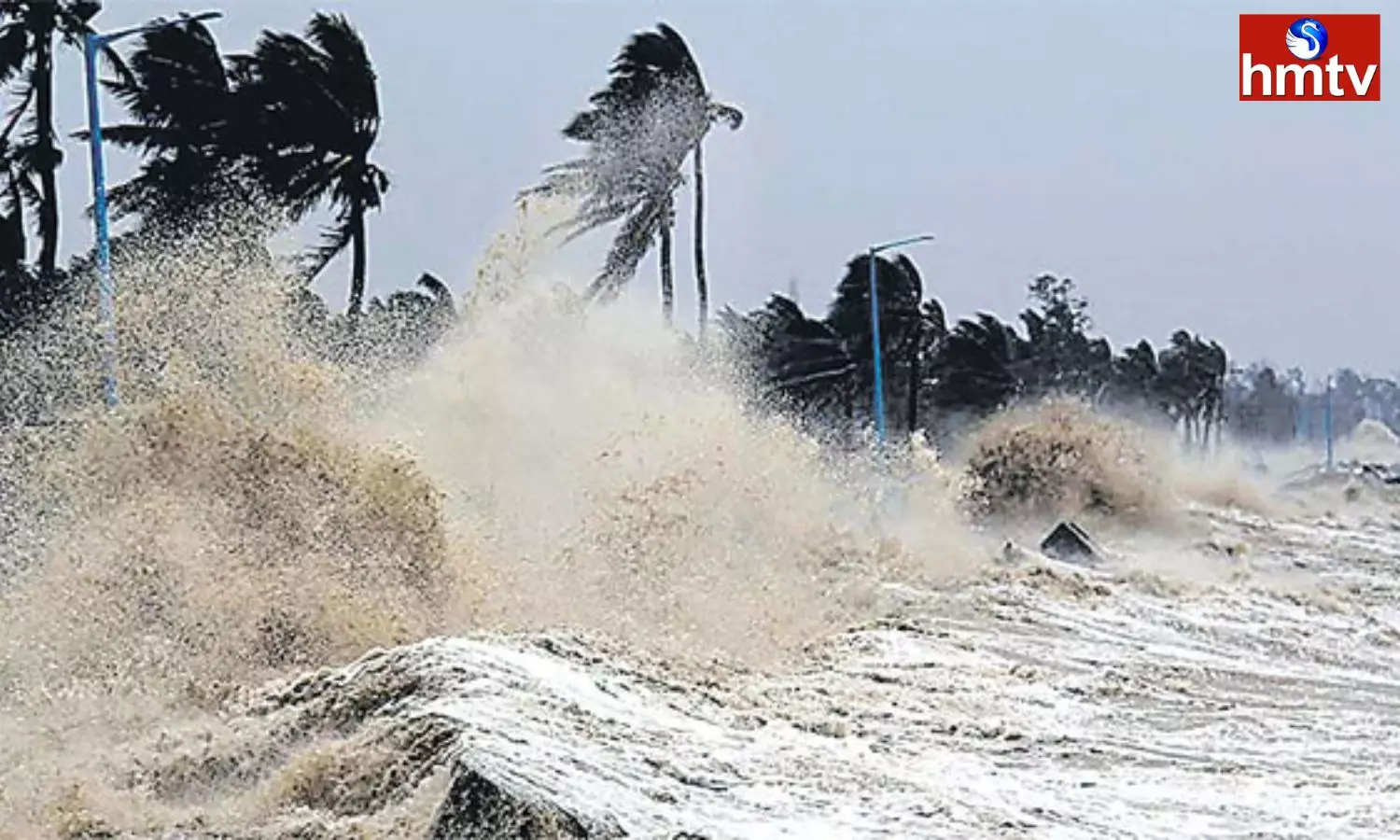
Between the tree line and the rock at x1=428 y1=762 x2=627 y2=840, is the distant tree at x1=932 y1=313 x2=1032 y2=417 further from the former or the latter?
the rock at x1=428 y1=762 x2=627 y2=840

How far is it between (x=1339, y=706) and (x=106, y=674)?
8341 mm

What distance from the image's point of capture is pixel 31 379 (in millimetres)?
17688

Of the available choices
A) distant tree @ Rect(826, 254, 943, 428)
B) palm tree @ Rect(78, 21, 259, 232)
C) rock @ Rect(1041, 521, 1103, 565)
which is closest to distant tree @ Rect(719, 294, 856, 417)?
distant tree @ Rect(826, 254, 943, 428)

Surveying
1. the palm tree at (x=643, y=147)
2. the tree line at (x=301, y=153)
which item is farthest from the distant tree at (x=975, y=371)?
the palm tree at (x=643, y=147)

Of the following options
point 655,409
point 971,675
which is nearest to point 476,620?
point 971,675

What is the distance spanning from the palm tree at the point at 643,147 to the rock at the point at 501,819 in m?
20.0

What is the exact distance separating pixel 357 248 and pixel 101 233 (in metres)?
9.19

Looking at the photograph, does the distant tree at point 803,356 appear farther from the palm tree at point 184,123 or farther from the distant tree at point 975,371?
the palm tree at point 184,123

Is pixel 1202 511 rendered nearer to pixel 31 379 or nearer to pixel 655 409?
pixel 655 409

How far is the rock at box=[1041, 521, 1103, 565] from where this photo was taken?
26625 mm

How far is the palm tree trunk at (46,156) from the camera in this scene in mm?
24891

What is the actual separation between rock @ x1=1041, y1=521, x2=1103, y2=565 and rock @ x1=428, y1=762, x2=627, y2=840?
62.5 feet

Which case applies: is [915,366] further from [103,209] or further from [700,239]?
[103,209]

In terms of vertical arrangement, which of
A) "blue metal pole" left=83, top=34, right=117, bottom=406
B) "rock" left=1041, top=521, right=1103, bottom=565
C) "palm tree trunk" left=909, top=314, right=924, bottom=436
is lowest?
"rock" left=1041, top=521, right=1103, bottom=565
